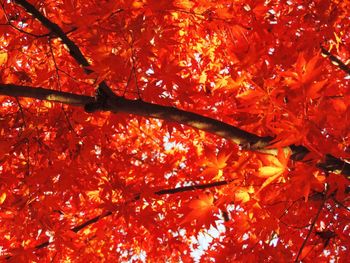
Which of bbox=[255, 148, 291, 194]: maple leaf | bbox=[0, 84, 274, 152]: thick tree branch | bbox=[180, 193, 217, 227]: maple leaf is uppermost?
bbox=[0, 84, 274, 152]: thick tree branch

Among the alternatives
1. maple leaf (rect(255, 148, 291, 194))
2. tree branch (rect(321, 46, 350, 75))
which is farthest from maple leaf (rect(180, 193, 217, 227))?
tree branch (rect(321, 46, 350, 75))

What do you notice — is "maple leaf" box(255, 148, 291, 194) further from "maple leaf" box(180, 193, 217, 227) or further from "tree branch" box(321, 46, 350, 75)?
"tree branch" box(321, 46, 350, 75)

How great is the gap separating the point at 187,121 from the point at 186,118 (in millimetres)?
15

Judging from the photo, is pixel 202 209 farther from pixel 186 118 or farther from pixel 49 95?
pixel 49 95

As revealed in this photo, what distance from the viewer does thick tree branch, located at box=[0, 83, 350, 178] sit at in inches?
68.6

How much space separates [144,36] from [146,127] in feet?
11.6

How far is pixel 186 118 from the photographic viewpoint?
1835mm

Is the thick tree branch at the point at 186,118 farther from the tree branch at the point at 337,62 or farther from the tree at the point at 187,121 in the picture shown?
the tree branch at the point at 337,62

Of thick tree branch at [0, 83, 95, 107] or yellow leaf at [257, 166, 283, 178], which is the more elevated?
thick tree branch at [0, 83, 95, 107]

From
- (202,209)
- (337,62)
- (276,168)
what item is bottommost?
(276,168)

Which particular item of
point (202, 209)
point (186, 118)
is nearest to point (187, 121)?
point (186, 118)

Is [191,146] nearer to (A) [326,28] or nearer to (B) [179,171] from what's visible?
→ (B) [179,171]

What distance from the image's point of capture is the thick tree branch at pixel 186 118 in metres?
1.74

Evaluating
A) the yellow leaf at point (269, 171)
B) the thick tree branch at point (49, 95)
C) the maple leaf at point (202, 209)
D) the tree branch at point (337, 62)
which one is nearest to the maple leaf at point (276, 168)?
the yellow leaf at point (269, 171)
